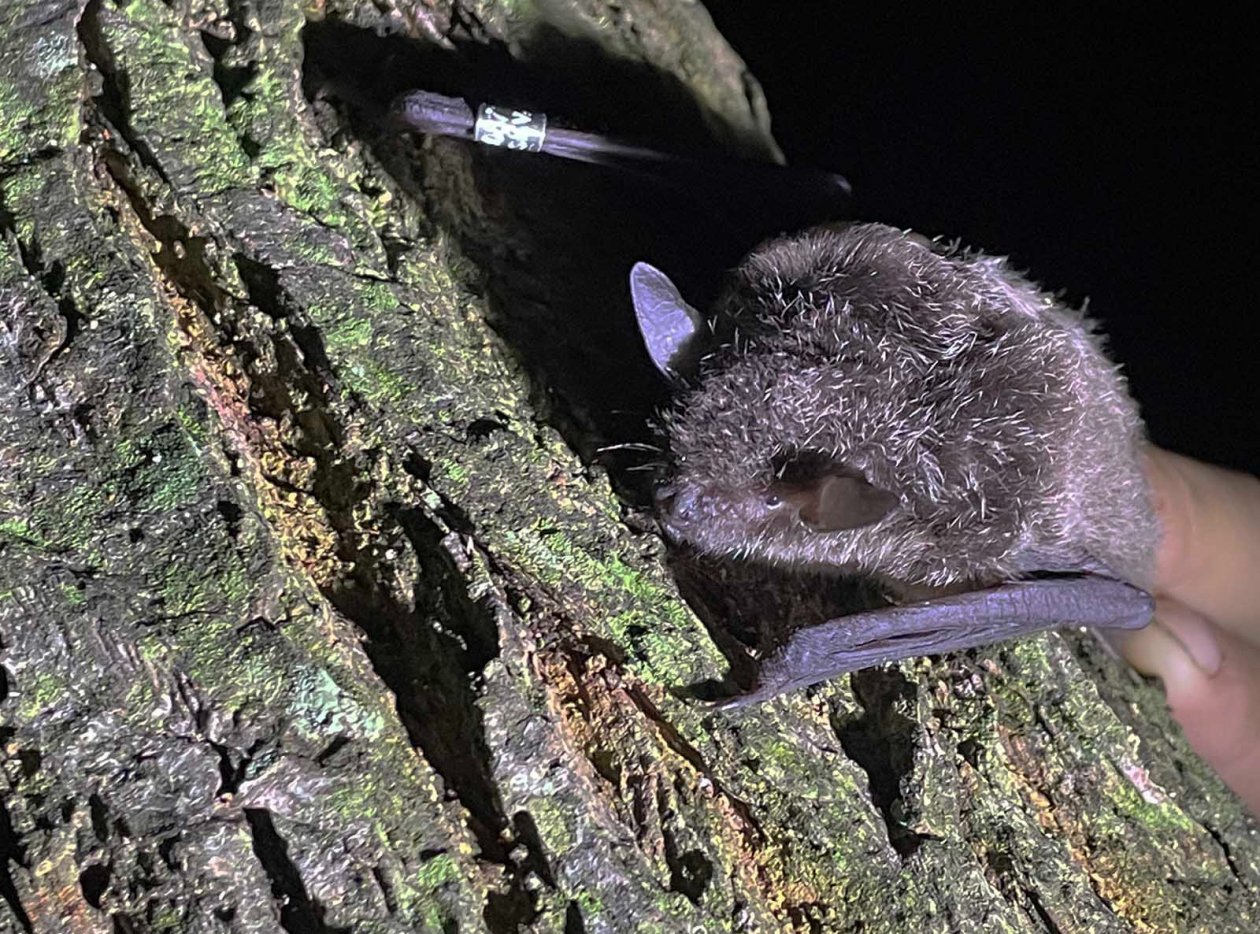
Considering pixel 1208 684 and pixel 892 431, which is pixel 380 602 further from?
pixel 1208 684

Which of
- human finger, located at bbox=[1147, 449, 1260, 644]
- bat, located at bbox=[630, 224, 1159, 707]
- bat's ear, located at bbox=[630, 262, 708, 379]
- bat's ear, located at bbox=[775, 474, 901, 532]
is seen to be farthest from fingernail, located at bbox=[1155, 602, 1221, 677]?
bat's ear, located at bbox=[630, 262, 708, 379]

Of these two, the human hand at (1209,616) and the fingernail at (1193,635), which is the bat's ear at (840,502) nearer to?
the human hand at (1209,616)

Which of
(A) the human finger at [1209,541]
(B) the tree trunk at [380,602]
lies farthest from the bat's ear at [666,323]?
(A) the human finger at [1209,541]

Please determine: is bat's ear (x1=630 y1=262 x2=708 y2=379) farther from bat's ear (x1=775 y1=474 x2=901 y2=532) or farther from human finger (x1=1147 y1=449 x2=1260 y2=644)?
human finger (x1=1147 y1=449 x2=1260 y2=644)

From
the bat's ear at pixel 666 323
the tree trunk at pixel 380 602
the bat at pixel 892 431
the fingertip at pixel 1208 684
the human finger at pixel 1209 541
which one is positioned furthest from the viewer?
the human finger at pixel 1209 541

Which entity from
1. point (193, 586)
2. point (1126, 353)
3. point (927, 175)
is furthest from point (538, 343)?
point (1126, 353)

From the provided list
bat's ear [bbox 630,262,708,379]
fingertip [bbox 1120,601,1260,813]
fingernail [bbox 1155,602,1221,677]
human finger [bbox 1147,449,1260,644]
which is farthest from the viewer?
human finger [bbox 1147,449,1260,644]
